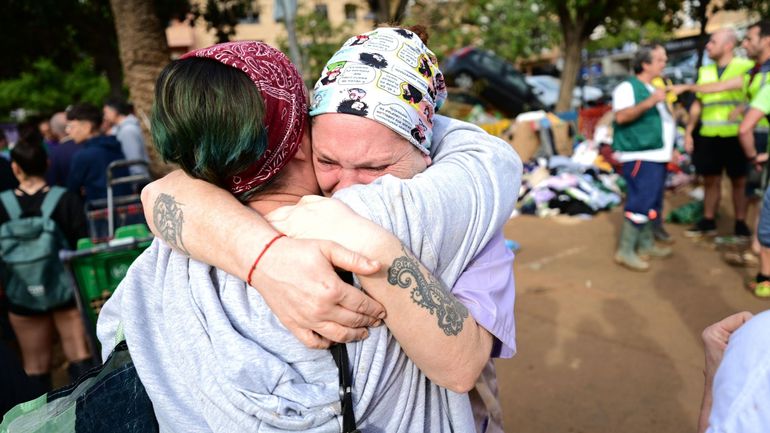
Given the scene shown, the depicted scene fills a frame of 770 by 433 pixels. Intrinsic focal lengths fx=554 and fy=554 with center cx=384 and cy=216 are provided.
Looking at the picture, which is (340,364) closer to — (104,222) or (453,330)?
(453,330)

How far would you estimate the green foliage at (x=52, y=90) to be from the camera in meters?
29.2

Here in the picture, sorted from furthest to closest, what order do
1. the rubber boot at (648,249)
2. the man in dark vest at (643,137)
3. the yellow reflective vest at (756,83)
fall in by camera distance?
the rubber boot at (648,249), the man in dark vest at (643,137), the yellow reflective vest at (756,83)

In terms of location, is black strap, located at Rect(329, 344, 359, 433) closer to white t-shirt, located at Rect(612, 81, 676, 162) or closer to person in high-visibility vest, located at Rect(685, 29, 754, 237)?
white t-shirt, located at Rect(612, 81, 676, 162)

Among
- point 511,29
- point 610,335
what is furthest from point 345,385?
point 511,29

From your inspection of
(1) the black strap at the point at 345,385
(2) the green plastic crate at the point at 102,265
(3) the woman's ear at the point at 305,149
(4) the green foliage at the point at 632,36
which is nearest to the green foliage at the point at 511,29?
(4) the green foliage at the point at 632,36

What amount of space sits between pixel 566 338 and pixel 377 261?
3611mm

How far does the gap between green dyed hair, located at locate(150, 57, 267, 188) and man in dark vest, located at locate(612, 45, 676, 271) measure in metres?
4.80

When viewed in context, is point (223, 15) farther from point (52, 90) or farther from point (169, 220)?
point (52, 90)

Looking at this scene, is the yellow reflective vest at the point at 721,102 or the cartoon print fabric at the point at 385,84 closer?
the cartoon print fabric at the point at 385,84

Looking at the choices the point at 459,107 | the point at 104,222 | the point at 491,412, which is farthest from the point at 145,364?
the point at 459,107

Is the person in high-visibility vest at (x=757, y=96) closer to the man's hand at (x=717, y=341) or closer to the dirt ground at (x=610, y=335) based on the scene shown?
the dirt ground at (x=610, y=335)

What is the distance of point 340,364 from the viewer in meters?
1.09

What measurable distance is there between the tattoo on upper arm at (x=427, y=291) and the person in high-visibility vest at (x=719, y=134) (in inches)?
223

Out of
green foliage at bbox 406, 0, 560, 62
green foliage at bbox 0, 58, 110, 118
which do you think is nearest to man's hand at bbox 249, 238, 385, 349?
green foliage at bbox 406, 0, 560, 62
